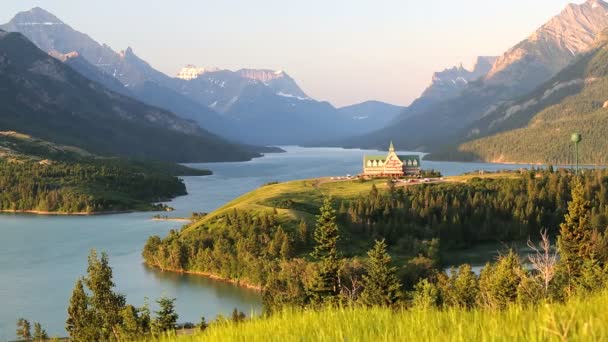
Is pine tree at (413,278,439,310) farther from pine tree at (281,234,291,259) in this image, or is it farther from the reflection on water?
pine tree at (281,234,291,259)

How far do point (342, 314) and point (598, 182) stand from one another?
188 meters

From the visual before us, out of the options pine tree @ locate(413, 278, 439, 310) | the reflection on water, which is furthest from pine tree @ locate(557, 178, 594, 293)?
the reflection on water

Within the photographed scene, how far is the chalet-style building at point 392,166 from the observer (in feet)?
630

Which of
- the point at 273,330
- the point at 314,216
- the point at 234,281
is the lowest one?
the point at 234,281

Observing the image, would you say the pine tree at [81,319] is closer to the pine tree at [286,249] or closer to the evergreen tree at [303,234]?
the pine tree at [286,249]

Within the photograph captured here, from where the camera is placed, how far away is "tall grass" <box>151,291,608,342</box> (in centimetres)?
639

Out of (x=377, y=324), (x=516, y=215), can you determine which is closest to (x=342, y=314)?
(x=377, y=324)

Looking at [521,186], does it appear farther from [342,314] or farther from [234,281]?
[342,314]

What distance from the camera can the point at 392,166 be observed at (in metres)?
193

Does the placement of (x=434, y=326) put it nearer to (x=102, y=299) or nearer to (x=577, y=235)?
(x=102, y=299)

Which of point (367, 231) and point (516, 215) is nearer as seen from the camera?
point (367, 231)

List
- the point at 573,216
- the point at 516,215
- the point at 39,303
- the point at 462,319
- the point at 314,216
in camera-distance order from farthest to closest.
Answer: the point at 516,215 → the point at 314,216 → the point at 39,303 → the point at 573,216 → the point at 462,319

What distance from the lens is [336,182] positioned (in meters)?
186

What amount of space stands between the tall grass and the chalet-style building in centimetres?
18342
